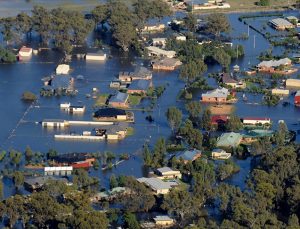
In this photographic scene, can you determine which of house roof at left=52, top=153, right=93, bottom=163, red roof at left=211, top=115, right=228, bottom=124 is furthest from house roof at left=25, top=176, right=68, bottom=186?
red roof at left=211, top=115, right=228, bottom=124

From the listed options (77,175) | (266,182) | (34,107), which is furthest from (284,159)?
(34,107)

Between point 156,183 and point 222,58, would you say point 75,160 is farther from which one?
point 222,58

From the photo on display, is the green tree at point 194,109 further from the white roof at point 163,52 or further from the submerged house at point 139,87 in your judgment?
the white roof at point 163,52

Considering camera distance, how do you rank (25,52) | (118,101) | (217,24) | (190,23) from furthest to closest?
(190,23) < (217,24) < (25,52) < (118,101)

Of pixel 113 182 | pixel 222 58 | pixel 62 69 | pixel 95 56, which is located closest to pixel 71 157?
pixel 113 182

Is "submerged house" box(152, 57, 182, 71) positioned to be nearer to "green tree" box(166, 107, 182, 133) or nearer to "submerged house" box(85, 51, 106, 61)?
"submerged house" box(85, 51, 106, 61)

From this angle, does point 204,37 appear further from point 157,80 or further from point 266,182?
point 266,182
